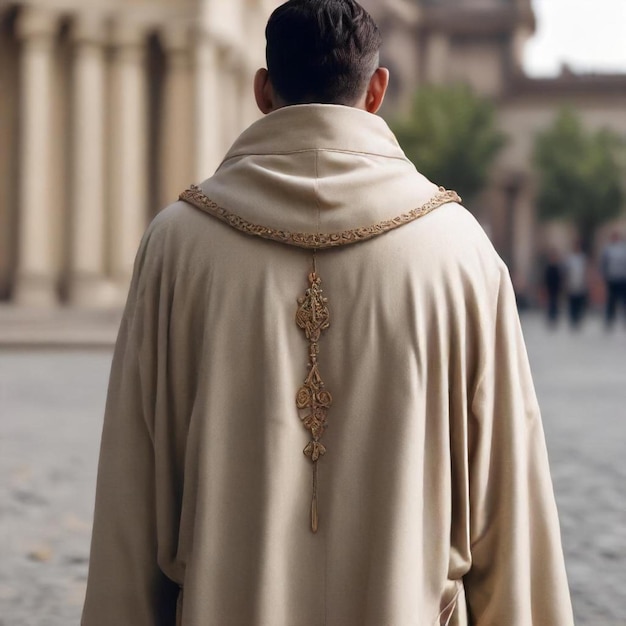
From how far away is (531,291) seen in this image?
4603cm

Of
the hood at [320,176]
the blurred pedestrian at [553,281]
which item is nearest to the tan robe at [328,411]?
the hood at [320,176]

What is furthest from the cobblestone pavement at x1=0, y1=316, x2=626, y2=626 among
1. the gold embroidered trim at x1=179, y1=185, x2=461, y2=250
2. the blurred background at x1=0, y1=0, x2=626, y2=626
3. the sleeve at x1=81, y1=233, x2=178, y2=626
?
the gold embroidered trim at x1=179, y1=185, x2=461, y2=250

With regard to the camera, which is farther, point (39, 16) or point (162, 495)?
point (39, 16)

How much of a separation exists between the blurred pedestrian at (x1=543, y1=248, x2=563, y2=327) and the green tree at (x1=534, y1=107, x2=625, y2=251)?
53.8 feet

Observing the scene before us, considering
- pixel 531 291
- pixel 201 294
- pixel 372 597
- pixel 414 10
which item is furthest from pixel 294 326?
pixel 414 10

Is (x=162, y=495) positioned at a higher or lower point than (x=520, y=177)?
higher

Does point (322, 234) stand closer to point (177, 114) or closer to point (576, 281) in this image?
point (177, 114)

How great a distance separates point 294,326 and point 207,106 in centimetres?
A: 1959

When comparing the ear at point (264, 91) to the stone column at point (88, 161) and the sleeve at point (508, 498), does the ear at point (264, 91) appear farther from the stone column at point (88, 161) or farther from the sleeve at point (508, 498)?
the stone column at point (88, 161)

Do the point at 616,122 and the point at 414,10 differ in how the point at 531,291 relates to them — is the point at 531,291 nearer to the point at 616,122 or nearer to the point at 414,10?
the point at 616,122

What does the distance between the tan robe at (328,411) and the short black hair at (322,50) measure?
0.05 meters

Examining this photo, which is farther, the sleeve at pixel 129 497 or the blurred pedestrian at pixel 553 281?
the blurred pedestrian at pixel 553 281

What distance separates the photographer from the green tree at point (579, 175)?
41500 mm

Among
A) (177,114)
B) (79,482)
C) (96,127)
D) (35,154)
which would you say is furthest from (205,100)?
(79,482)
